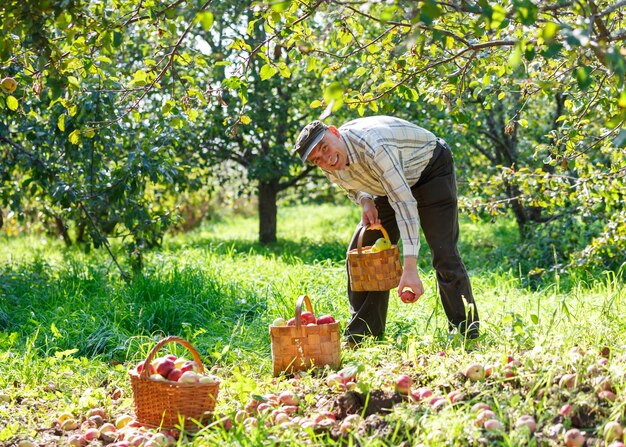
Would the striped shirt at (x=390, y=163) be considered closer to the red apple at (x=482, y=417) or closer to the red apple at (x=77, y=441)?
the red apple at (x=482, y=417)

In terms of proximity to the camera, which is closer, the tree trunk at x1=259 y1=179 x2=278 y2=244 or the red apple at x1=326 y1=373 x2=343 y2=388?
the red apple at x1=326 y1=373 x2=343 y2=388

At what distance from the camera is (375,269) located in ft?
12.8

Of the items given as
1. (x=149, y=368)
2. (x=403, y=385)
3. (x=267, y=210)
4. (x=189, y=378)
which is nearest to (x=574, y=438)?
(x=403, y=385)

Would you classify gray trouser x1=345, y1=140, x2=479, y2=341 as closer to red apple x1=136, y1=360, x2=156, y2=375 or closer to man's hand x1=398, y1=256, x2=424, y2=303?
man's hand x1=398, y1=256, x2=424, y2=303

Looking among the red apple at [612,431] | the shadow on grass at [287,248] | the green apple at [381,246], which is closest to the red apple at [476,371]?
the red apple at [612,431]

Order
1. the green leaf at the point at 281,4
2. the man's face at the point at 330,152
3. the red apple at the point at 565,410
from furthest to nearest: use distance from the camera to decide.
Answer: the man's face at the point at 330,152, the red apple at the point at 565,410, the green leaf at the point at 281,4

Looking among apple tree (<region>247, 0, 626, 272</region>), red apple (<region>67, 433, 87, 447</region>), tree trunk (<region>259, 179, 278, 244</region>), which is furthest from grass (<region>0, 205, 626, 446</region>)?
tree trunk (<region>259, 179, 278, 244</region>)

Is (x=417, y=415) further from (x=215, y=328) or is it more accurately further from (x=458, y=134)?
(x=458, y=134)

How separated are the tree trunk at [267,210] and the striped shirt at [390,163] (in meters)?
5.90

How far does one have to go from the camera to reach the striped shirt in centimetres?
361

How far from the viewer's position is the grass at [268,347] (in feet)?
9.23

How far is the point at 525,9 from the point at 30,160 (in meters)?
4.85

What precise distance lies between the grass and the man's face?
933 millimetres

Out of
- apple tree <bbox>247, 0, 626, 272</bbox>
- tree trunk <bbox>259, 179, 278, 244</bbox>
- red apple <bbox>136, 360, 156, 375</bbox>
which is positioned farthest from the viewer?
tree trunk <bbox>259, 179, 278, 244</bbox>
